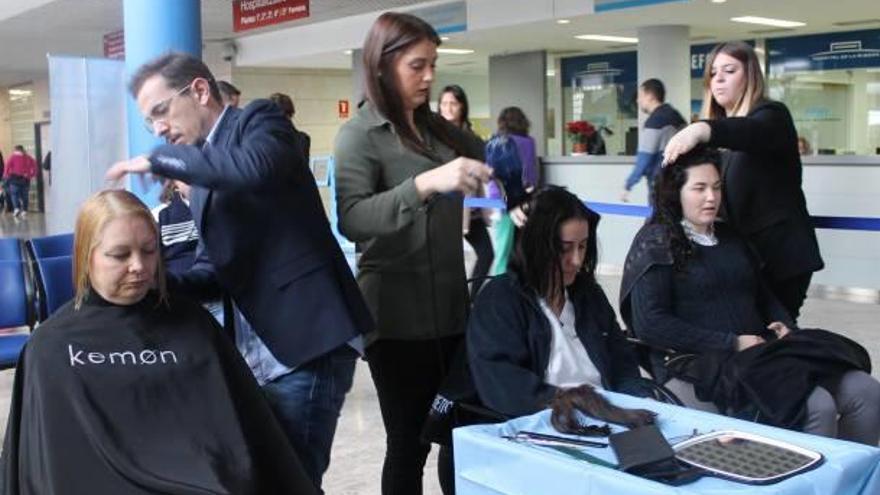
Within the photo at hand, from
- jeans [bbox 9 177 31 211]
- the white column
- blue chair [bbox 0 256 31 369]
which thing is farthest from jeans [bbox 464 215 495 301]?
jeans [bbox 9 177 31 211]

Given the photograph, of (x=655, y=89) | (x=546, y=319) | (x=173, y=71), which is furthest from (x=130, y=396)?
(x=655, y=89)

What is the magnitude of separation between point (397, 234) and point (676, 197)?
93 centimetres

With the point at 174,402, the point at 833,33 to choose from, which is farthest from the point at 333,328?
the point at 833,33

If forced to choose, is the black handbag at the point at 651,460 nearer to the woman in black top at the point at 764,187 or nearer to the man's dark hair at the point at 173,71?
the man's dark hair at the point at 173,71

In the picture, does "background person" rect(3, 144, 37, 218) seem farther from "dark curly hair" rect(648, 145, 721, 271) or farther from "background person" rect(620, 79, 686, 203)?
"dark curly hair" rect(648, 145, 721, 271)

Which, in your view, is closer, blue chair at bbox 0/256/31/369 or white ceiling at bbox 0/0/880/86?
blue chair at bbox 0/256/31/369

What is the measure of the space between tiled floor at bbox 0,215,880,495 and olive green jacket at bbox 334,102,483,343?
1145mm

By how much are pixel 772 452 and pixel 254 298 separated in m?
0.93

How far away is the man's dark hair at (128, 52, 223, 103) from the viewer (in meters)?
1.77

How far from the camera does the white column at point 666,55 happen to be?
10.5 meters

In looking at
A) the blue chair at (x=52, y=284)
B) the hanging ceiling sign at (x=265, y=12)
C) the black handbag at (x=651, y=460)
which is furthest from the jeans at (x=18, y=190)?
the black handbag at (x=651, y=460)

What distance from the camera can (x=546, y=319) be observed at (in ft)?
7.57

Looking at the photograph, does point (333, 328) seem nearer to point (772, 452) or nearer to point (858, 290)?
point (772, 452)

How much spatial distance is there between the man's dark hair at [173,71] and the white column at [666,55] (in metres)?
9.21
